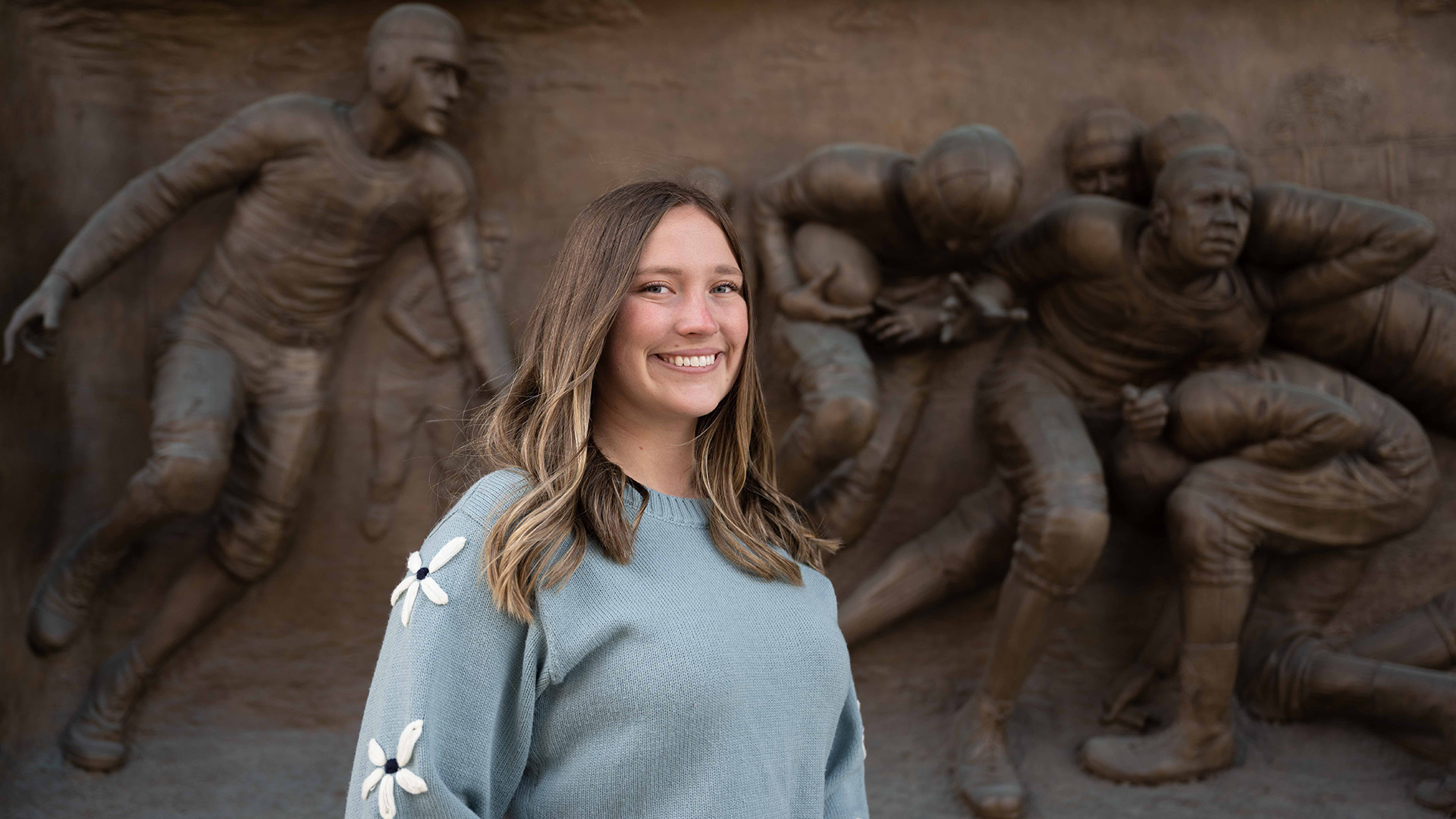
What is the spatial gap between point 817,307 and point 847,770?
276 cm

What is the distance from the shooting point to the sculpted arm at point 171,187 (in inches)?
173

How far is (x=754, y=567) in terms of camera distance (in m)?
1.56

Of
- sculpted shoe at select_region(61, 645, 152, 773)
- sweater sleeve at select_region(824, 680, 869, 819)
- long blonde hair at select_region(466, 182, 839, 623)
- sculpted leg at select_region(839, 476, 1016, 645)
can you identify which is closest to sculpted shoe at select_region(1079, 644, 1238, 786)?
sculpted leg at select_region(839, 476, 1016, 645)

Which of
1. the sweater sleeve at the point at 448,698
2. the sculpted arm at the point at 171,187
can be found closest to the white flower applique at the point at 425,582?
the sweater sleeve at the point at 448,698

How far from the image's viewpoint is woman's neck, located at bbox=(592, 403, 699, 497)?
1.62 m

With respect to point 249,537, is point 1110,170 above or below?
above

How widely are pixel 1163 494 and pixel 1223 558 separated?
32 cm

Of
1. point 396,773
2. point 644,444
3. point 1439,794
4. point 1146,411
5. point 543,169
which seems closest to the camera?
point 396,773

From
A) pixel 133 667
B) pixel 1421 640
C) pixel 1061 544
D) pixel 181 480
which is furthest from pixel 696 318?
pixel 133 667

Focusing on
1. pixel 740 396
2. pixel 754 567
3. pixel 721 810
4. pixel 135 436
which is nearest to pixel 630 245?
pixel 740 396

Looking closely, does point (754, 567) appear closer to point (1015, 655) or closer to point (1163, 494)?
point (1015, 655)

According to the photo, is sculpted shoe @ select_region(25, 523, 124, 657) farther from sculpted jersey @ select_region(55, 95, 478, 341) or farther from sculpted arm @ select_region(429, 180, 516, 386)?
sculpted arm @ select_region(429, 180, 516, 386)

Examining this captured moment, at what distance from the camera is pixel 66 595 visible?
4445mm

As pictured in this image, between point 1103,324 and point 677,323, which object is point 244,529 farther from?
point 677,323
